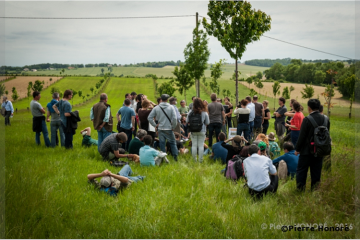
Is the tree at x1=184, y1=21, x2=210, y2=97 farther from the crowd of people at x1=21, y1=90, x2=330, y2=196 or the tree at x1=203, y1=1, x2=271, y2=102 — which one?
the crowd of people at x1=21, y1=90, x2=330, y2=196

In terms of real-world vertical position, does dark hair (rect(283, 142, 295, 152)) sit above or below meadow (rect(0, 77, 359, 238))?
above

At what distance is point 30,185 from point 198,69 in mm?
18328

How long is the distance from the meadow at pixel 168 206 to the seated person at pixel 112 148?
0.86 meters

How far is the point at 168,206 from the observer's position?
470 cm

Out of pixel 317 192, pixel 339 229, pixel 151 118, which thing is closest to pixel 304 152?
pixel 317 192

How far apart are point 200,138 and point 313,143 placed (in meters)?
3.69

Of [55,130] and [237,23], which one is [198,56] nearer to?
[237,23]

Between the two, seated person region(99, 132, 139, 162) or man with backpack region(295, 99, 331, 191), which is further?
seated person region(99, 132, 139, 162)

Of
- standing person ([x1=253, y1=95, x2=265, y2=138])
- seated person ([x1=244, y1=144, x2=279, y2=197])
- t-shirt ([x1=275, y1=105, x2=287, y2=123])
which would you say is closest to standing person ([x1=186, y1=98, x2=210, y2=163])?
seated person ([x1=244, y1=144, x2=279, y2=197])

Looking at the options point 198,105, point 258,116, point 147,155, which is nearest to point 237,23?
point 258,116

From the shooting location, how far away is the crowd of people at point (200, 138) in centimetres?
522

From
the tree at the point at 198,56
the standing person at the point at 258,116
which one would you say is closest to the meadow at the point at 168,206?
the standing person at the point at 258,116

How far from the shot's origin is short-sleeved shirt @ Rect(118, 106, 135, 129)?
348 inches

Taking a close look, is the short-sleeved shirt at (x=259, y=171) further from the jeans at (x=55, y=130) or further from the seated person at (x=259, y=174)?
the jeans at (x=55, y=130)
